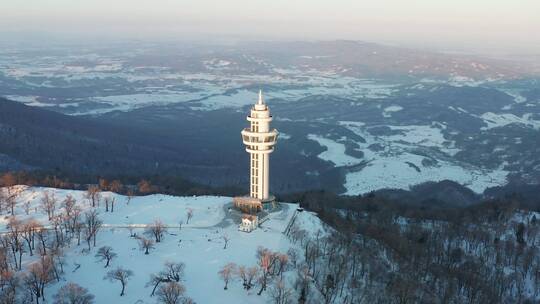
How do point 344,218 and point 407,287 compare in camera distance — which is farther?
point 344,218

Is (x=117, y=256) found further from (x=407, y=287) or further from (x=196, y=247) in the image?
(x=407, y=287)

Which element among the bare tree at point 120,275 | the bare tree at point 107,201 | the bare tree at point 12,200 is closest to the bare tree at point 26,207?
the bare tree at point 12,200

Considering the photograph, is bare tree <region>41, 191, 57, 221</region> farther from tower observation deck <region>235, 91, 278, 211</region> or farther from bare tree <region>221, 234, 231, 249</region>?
tower observation deck <region>235, 91, 278, 211</region>

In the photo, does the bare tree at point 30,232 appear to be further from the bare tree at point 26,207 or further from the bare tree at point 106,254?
the bare tree at point 106,254

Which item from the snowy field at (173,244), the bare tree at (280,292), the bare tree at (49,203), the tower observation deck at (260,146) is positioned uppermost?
the tower observation deck at (260,146)

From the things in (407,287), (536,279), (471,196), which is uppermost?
(407,287)

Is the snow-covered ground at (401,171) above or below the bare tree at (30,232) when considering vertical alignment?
below

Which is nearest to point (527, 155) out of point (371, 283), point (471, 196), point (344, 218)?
point (471, 196)
